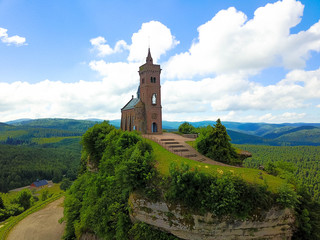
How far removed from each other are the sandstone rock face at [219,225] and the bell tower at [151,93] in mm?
25223

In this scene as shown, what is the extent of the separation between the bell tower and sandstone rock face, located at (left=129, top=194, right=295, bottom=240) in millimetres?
25223

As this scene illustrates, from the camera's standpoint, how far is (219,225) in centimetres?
1970

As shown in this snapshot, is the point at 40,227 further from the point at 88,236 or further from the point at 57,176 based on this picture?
the point at 57,176

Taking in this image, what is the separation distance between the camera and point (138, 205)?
22969mm

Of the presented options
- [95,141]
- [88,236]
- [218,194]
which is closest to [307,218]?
[218,194]

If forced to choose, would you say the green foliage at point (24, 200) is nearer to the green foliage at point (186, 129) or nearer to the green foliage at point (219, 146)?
the green foliage at point (186, 129)

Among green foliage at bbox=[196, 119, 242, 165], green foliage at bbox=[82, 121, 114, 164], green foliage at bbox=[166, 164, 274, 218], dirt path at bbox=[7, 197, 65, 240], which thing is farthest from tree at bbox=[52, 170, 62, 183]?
green foliage at bbox=[166, 164, 274, 218]

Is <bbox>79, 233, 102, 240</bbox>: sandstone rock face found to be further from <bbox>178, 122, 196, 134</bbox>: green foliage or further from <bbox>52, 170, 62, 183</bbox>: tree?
<bbox>52, 170, 62, 183</bbox>: tree

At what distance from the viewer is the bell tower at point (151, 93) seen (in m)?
45.0

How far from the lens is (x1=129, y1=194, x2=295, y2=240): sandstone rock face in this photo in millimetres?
19797

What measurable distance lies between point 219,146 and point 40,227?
38054 mm

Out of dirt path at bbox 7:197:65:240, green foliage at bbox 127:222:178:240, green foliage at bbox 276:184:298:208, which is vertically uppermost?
green foliage at bbox 276:184:298:208

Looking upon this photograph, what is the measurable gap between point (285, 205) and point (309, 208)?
468cm

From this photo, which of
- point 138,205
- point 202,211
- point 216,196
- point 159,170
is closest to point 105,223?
point 138,205
